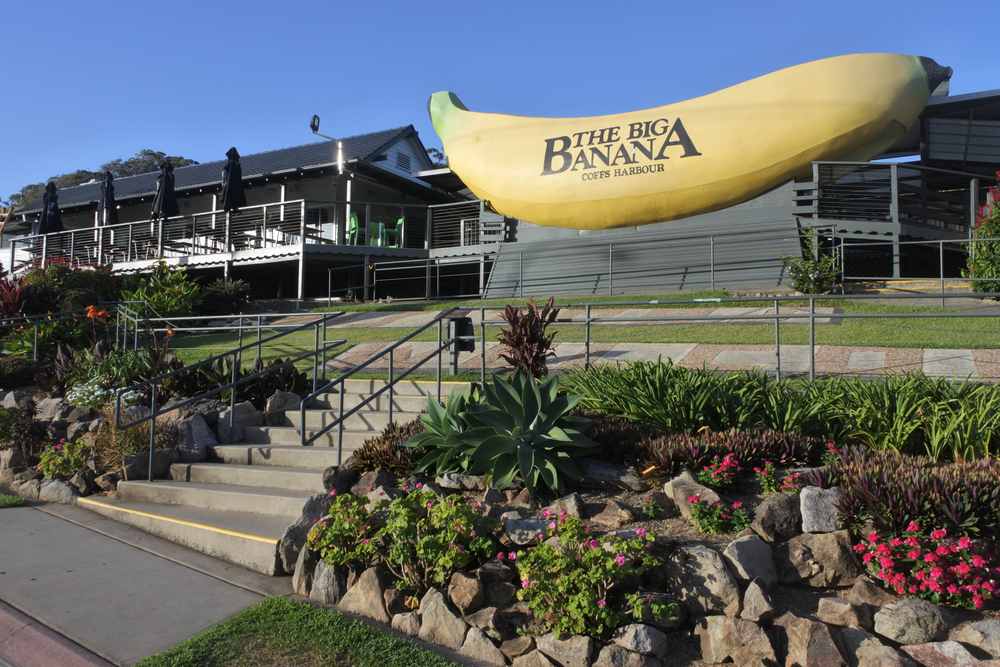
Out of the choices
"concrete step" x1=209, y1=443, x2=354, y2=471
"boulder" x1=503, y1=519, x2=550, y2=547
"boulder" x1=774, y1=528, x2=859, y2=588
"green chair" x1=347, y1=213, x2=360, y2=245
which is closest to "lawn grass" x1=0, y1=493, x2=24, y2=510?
"concrete step" x1=209, y1=443, x2=354, y2=471

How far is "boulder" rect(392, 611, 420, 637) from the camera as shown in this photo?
13.0 feet

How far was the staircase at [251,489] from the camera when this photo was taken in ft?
17.4

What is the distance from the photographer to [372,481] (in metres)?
5.47

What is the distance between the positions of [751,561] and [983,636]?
3.48 ft

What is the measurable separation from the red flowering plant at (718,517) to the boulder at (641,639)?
902 millimetres

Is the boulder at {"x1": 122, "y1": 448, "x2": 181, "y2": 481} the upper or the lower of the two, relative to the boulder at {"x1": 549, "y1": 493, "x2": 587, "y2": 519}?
lower

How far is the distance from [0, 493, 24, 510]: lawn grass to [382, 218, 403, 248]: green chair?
15.3 metres

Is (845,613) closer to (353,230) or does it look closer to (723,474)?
(723,474)

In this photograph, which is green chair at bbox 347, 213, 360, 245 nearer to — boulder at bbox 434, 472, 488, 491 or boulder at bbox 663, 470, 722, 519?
boulder at bbox 434, 472, 488, 491

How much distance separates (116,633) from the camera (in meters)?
4.00

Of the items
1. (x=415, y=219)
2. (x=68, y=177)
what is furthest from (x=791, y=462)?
(x=68, y=177)

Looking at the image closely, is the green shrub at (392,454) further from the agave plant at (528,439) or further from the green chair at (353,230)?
the green chair at (353,230)

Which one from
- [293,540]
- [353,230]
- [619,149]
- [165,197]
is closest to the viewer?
[293,540]

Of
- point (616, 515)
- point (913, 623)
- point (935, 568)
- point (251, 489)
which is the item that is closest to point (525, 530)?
point (616, 515)
